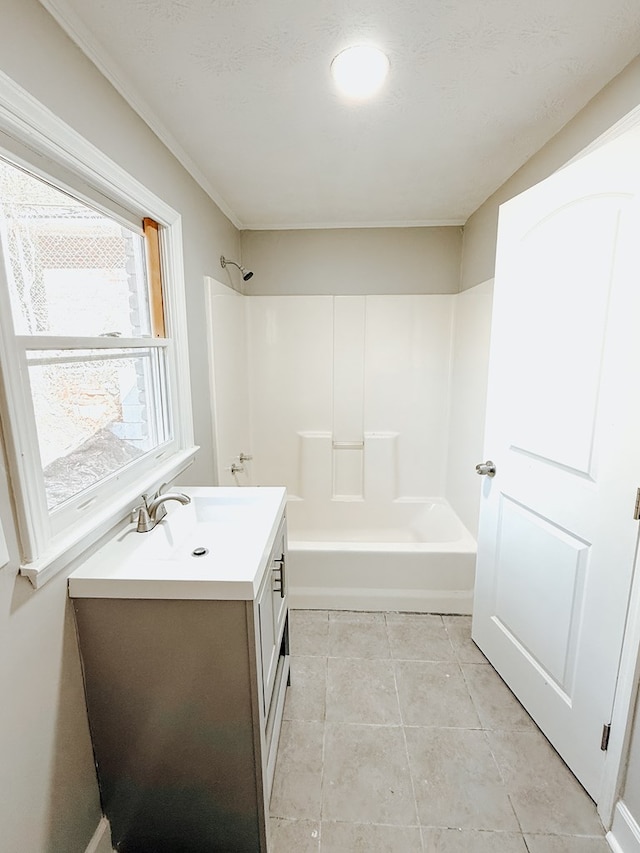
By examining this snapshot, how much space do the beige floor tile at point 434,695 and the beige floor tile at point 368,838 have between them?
0.39 meters

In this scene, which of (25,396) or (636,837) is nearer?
(25,396)

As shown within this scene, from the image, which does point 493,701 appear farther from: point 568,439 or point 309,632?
point 568,439

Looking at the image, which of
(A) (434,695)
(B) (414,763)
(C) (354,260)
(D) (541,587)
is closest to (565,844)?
(B) (414,763)

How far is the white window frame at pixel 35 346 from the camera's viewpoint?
0.84 meters

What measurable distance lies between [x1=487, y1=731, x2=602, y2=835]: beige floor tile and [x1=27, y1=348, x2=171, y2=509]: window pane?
174cm

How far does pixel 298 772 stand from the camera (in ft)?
4.60

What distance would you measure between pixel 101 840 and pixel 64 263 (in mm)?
1656

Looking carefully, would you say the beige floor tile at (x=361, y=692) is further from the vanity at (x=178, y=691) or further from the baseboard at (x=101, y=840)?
the baseboard at (x=101, y=840)

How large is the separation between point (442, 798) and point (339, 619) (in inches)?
37.7

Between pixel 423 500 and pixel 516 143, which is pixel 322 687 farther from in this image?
pixel 516 143

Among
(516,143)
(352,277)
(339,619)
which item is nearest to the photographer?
(516,143)

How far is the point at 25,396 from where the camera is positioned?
0.88m

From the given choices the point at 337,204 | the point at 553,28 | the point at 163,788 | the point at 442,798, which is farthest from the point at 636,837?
the point at 337,204

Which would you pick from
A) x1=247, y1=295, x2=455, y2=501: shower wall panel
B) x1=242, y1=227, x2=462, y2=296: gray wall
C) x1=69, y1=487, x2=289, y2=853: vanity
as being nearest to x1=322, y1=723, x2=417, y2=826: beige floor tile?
x1=69, y1=487, x2=289, y2=853: vanity
